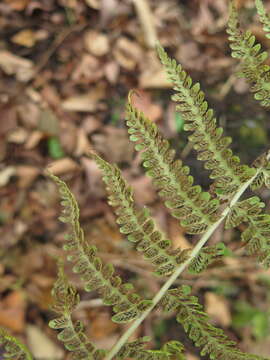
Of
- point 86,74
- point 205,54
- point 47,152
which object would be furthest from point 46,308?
point 205,54

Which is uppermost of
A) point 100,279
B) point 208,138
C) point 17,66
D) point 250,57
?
point 250,57

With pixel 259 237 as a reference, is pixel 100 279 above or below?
below

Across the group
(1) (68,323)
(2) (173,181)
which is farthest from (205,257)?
(1) (68,323)

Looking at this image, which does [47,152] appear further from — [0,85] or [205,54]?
[205,54]

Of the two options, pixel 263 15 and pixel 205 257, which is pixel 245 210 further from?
pixel 263 15

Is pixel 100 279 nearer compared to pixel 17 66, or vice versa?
pixel 100 279

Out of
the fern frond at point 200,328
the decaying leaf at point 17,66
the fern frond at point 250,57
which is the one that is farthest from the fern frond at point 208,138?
the decaying leaf at point 17,66
